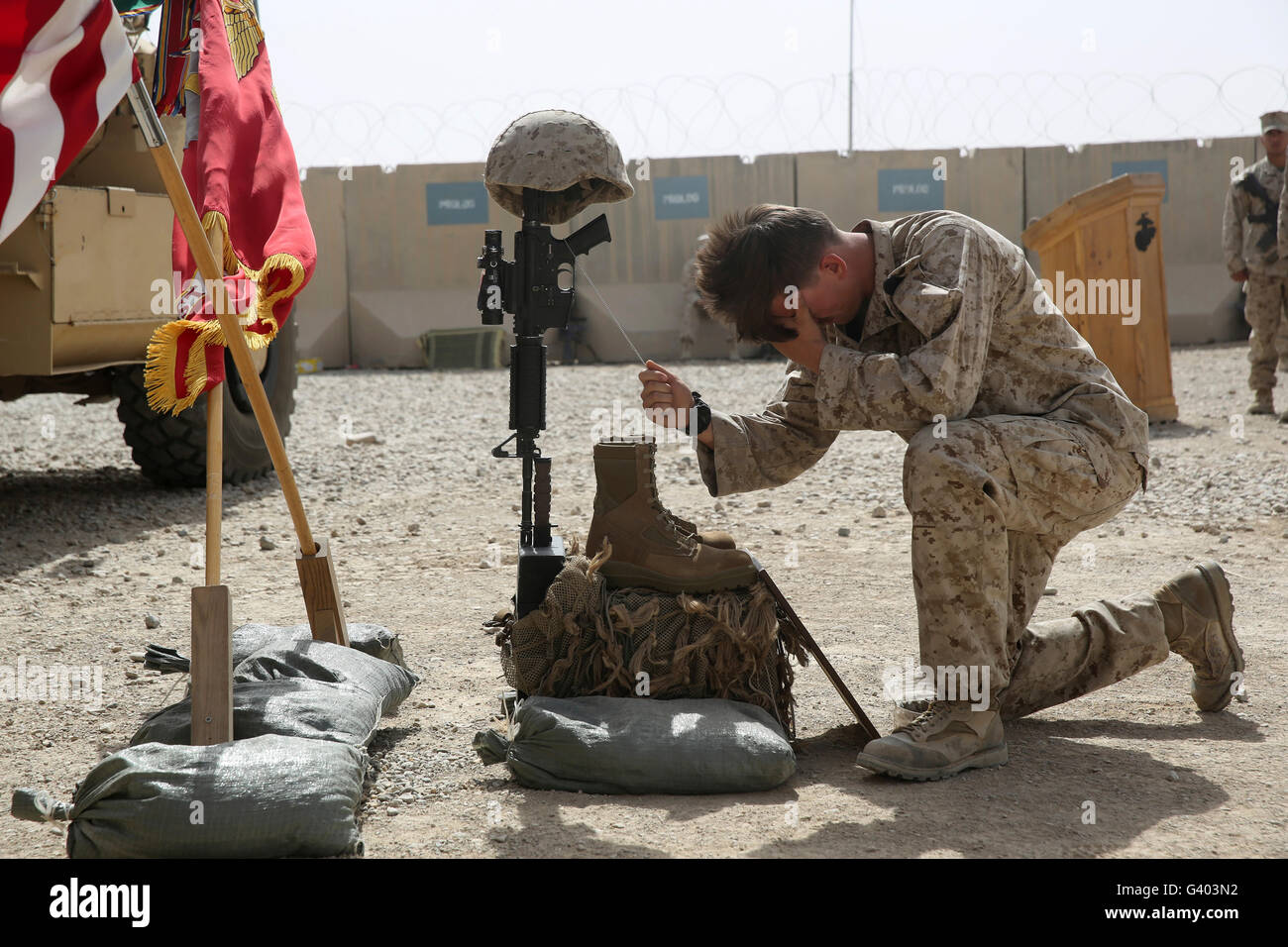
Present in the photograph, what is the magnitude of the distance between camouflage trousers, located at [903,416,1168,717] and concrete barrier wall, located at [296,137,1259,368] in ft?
40.3

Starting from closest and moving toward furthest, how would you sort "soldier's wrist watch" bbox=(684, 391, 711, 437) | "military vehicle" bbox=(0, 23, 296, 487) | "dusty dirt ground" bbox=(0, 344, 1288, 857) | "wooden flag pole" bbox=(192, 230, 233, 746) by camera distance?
"dusty dirt ground" bbox=(0, 344, 1288, 857), "wooden flag pole" bbox=(192, 230, 233, 746), "soldier's wrist watch" bbox=(684, 391, 711, 437), "military vehicle" bbox=(0, 23, 296, 487)

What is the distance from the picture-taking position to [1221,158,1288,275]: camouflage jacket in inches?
335

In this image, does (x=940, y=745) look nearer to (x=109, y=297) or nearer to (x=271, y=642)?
(x=271, y=642)

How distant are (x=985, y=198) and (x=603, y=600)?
45.3 ft

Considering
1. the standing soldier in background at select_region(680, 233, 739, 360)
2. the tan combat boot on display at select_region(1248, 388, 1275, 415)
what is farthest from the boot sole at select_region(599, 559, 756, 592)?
the standing soldier in background at select_region(680, 233, 739, 360)

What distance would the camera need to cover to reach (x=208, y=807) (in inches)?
83.6

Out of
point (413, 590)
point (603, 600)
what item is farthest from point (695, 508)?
point (603, 600)

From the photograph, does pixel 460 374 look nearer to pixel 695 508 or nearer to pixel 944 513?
pixel 695 508

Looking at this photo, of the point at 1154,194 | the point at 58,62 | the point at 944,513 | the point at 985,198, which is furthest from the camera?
the point at 985,198

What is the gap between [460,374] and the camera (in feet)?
44.4

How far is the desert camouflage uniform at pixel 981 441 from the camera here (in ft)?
8.54

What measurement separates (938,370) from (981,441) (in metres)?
0.19

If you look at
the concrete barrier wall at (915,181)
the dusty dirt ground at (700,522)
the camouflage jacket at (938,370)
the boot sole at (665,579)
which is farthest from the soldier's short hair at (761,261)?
the concrete barrier wall at (915,181)

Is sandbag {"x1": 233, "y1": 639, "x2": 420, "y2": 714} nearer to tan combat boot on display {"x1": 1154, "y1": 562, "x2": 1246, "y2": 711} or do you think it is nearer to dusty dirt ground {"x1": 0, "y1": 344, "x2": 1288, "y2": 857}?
dusty dirt ground {"x1": 0, "y1": 344, "x2": 1288, "y2": 857}
